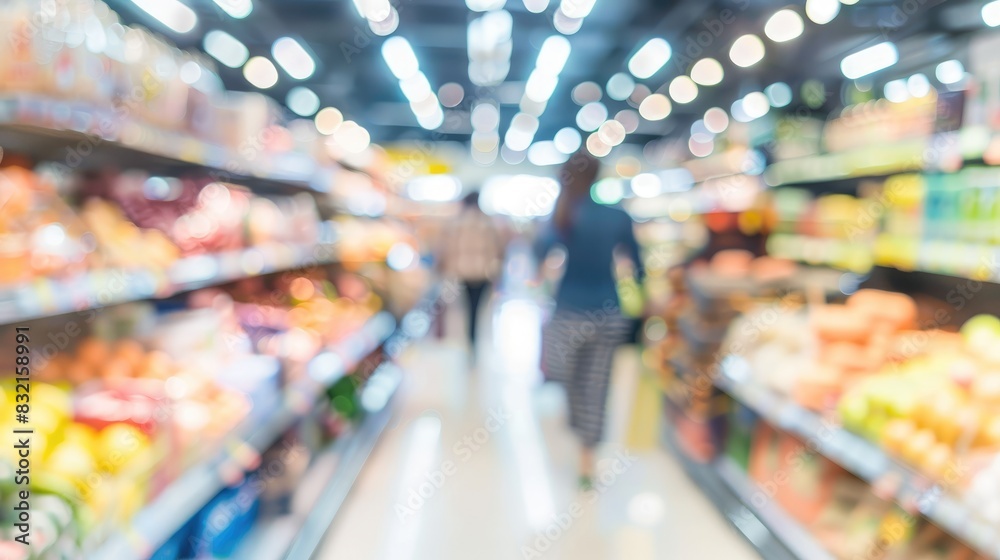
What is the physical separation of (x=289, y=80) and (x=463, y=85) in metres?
3.29

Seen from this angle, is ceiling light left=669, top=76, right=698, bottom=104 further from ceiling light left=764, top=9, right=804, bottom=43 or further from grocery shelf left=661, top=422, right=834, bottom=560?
grocery shelf left=661, top=422, right=834, bottom=560

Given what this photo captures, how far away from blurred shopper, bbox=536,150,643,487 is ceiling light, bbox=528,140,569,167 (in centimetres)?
1853

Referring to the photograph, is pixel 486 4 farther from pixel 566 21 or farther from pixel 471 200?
pixel 471 200

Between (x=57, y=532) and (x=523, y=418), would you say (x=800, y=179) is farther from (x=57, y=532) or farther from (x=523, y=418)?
(x=57, y=532)

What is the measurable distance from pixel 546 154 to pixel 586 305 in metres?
20.3

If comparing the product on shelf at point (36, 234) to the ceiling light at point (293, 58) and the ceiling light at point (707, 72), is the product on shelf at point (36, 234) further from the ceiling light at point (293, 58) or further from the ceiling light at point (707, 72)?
the ceiling light at point (707, 72)

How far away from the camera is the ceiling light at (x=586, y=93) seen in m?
13.9

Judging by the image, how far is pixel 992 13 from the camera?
442 centimetres

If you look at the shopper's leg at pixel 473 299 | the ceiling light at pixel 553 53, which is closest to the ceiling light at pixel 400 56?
the ceiling light at pixel 553 53

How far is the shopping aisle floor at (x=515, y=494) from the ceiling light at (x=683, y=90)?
7.98 meters

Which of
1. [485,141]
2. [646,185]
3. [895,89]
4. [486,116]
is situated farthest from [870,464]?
[485,141]

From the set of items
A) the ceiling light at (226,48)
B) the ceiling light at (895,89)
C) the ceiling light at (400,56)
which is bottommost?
the ceiling light at (895,89)

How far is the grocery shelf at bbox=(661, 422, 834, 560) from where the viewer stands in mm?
2840

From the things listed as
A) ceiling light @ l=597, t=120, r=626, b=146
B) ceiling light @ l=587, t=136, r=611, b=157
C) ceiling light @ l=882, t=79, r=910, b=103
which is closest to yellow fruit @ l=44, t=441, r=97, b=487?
ceiling light @ l=882, t=79, r=910, b=103
